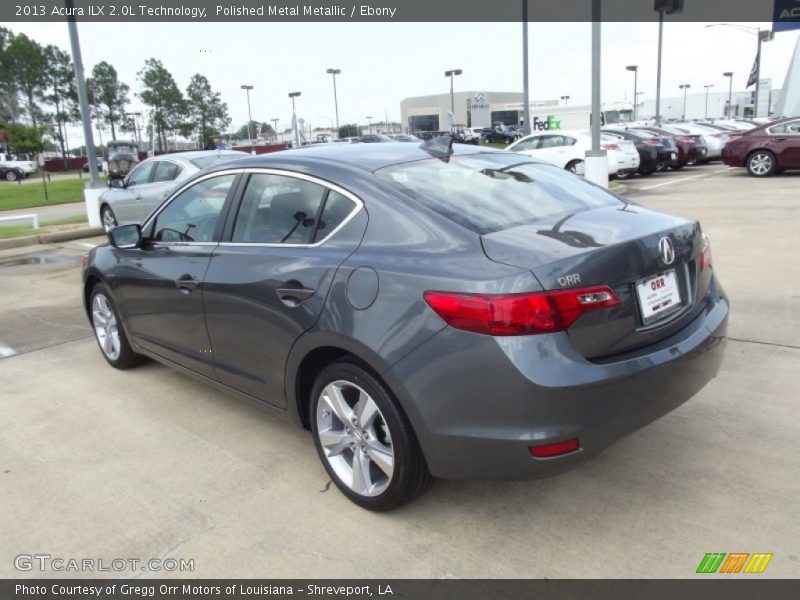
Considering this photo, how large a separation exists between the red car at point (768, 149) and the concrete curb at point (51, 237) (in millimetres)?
16164

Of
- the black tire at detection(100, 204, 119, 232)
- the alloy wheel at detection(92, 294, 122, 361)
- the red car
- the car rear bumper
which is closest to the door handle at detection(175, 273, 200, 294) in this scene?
the alloy wheel at detection(92, 294, 122, 361)

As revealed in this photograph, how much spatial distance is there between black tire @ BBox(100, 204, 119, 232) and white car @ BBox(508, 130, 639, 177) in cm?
955

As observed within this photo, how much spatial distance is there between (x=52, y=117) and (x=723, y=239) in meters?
79.1

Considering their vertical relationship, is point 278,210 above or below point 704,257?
above

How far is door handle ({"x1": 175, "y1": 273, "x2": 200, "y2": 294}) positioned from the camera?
384 cm

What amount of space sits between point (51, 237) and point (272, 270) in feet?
36.7

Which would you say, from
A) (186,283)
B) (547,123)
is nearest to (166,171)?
(186,283)

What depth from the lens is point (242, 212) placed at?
371 centimetres
